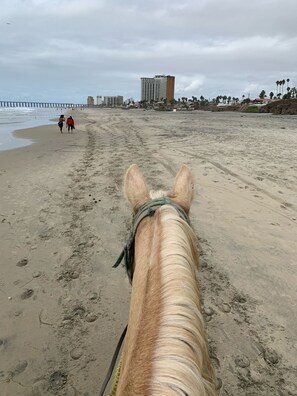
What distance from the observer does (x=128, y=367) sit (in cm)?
81

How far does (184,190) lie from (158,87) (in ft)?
632

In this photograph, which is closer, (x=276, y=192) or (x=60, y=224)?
(x=60, y=224)

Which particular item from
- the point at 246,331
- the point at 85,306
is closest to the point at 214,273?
the point at 246,331

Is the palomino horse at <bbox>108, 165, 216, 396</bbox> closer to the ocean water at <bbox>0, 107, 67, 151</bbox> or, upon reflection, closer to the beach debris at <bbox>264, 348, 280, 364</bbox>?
the beach debris at <bbox>264, 348, 280, 364</bbox>

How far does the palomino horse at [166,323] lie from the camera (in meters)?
0.70

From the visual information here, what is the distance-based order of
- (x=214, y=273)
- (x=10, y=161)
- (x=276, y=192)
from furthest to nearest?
(x=10, y=161), (x=276, y=192), (x=214, y=273)

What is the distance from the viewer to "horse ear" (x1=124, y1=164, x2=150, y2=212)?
167cm

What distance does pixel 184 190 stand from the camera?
175 cm

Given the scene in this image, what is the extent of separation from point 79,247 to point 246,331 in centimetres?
239

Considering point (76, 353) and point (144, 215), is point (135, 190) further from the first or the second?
point (76, 353)

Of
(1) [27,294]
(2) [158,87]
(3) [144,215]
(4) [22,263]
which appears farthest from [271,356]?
(2) [158,87]

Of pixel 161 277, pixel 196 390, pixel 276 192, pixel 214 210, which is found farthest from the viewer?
pixel 276 192

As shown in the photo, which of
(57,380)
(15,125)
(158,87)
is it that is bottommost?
(57,380)

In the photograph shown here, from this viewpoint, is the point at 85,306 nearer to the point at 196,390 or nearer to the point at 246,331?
the point at 246,331
